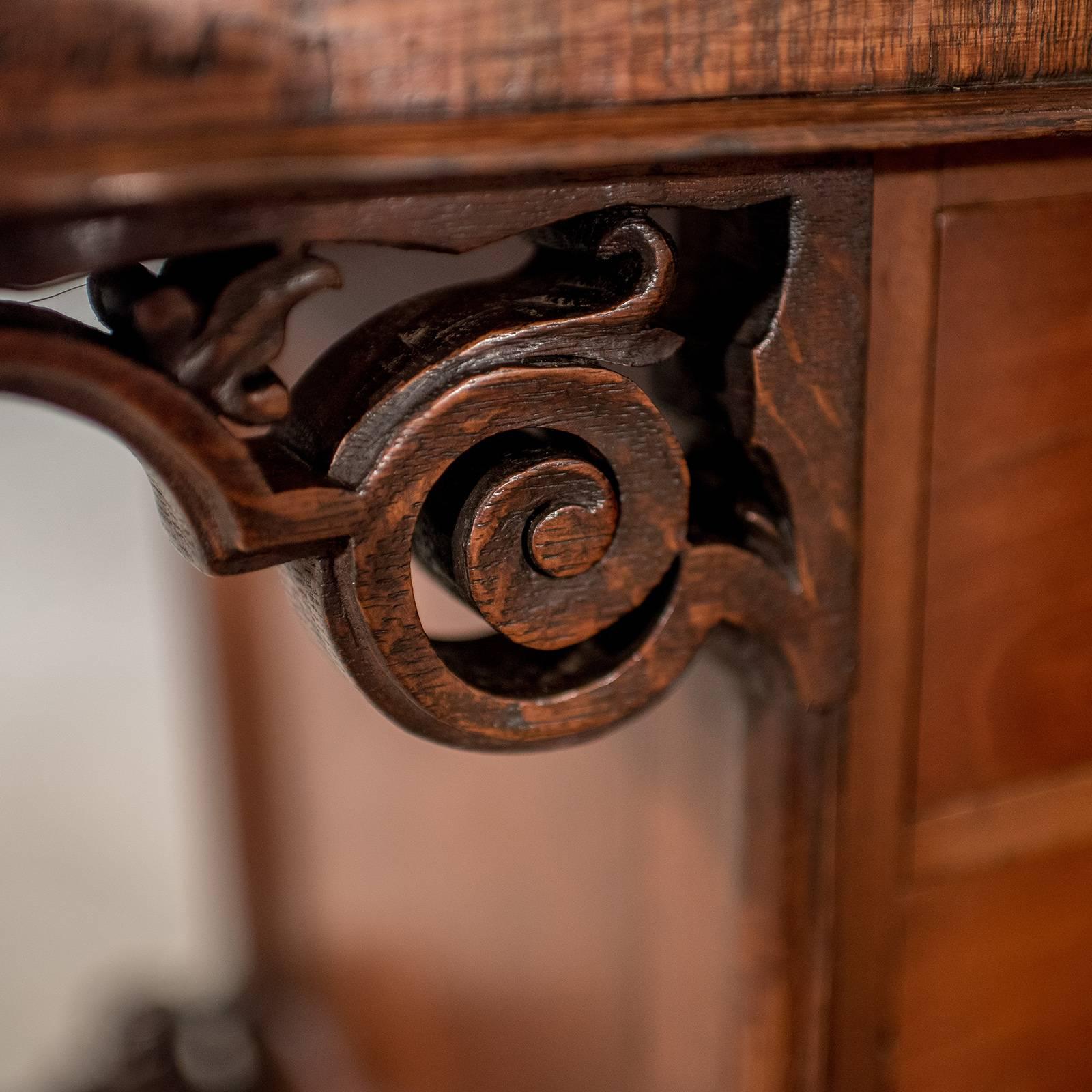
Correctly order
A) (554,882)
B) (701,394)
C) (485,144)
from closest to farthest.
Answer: (485,144), (701,394), (554,882)

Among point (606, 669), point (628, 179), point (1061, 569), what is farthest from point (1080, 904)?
point (628, 179)

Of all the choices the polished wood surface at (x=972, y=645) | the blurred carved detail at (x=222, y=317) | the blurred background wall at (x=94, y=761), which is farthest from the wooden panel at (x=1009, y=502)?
the blurred background wall at (x=94, y=761)

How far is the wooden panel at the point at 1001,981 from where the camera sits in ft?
1.57

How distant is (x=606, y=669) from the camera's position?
1.28ft

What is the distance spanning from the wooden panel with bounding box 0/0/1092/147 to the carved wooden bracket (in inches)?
1.6

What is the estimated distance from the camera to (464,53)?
0.31m

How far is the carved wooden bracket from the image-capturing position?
12.1 inches

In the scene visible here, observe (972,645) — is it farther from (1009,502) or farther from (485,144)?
(485,144)

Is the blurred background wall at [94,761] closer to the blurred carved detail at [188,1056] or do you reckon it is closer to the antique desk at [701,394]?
Result: the blurred carved detail at [188,1056]

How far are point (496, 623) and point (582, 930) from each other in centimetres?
46

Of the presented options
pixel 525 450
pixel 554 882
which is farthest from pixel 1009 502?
pixel 554 882

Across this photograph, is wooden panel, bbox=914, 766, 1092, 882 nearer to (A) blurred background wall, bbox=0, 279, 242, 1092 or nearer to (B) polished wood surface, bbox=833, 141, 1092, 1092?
(B) polished wood surface, bbox=833, 141, 1092, 1092

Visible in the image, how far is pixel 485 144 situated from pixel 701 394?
5.7 inches

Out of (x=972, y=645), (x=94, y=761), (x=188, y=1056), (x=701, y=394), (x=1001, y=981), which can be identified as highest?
(x=701, y=394)
